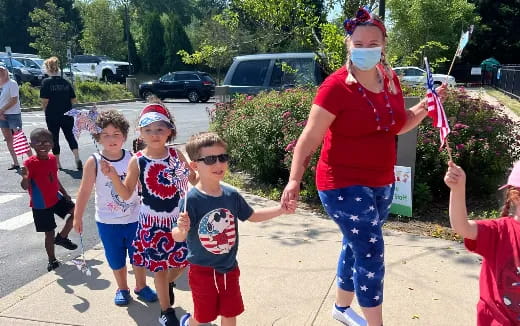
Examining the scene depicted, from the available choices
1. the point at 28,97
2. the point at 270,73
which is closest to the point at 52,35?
the point at 28,97

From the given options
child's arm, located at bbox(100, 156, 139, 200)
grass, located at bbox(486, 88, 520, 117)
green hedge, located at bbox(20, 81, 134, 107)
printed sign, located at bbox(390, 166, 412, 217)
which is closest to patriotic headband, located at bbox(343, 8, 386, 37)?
child's arm, located at bbox(100, 156, 139, 200)

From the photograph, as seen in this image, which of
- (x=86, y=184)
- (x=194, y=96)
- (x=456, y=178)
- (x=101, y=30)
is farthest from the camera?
(x=101, y=30)

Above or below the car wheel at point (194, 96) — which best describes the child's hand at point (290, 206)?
above

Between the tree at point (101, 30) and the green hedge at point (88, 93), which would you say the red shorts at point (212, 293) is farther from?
the tree at point (101, 30)

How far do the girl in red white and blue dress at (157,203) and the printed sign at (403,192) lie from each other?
2750 millimetres

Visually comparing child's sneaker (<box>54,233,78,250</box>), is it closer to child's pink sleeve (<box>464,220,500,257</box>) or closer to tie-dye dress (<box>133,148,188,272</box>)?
tie-dye dress (<box>133,148,188,272</box>)

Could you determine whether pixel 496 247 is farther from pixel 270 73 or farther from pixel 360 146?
pixel 270 73

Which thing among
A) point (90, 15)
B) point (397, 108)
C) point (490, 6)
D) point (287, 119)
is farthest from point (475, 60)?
point (397, 108)

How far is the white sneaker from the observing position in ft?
9.52

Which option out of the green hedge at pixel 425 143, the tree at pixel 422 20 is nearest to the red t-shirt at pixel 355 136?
the green hedge at pixel 425 143

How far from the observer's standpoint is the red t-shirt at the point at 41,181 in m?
3.96

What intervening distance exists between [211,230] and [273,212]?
1.16ft

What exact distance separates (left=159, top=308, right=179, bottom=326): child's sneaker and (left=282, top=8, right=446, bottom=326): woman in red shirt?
3.90 feet

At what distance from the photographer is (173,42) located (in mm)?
43750
